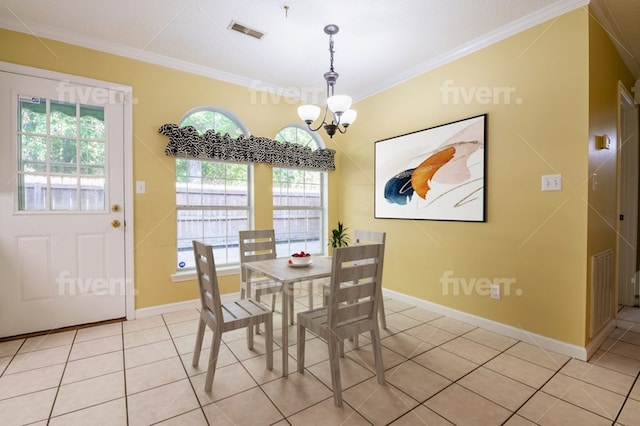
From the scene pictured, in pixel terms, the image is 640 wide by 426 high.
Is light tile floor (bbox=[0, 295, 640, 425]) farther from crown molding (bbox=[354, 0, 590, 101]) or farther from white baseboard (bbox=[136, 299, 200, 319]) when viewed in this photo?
crown molding (bbox=[354, 0, 590, 101])

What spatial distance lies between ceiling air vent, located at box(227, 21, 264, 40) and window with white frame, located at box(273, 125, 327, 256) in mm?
1397

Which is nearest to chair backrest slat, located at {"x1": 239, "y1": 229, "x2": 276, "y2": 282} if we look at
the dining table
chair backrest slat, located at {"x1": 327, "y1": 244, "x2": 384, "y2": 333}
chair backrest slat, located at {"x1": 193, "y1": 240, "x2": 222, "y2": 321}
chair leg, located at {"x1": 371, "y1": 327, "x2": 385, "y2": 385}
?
the dining table

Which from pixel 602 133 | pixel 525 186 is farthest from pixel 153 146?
pixel 602 133

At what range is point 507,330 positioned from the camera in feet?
8.86

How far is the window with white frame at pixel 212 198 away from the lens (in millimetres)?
3457

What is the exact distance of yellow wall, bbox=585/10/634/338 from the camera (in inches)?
90.7

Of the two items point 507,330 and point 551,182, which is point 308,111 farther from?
point 507,330

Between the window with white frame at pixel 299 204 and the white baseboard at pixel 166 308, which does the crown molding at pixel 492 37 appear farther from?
the white baseboard at pixel 166 308

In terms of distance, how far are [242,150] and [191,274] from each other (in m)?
1.51

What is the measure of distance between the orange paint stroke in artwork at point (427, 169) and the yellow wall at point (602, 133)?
1.06m

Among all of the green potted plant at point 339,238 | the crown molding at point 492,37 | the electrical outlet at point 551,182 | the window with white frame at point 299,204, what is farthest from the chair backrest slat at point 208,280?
the crown molding at point 492,37

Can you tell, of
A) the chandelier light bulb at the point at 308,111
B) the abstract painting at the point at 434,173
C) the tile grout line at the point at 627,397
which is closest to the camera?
the tile grout line at the point at 627,397

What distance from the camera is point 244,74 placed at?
358 cm

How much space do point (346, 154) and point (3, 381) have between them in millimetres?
3988
